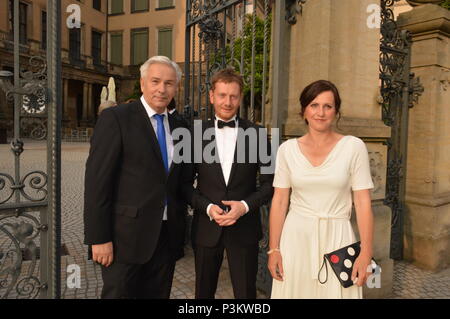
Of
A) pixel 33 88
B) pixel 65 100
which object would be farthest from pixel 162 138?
pixel 65 100

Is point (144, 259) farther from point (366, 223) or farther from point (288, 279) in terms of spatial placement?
point (366, 223)

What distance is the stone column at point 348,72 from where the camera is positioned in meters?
3.45

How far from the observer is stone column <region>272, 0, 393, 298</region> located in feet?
11.3

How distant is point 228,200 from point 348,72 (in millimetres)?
1948

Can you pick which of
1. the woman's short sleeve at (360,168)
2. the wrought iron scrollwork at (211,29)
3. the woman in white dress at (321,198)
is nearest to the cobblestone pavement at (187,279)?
the woman in white dress at (321,198)

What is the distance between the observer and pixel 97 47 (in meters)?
35.8

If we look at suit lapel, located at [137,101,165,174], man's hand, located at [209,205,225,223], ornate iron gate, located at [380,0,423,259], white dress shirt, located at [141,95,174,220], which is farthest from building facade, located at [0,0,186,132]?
man's hand, located at [209,205,225,223]

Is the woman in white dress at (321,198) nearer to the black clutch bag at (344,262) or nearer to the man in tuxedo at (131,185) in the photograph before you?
the black clutch bag at (344,262)

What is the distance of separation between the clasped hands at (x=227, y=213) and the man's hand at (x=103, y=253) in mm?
682

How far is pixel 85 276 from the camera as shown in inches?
163

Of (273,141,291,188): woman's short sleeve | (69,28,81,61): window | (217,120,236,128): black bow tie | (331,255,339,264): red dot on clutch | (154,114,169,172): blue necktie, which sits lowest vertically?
(331,255,339,264): red dot on clutch

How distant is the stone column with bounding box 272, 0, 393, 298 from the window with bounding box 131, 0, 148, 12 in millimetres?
34734

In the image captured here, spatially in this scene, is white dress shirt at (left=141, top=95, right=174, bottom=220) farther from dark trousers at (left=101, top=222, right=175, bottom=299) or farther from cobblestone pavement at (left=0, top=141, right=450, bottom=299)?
cobblestone pavement at (left=0, top=141, right=450, bottom=299)

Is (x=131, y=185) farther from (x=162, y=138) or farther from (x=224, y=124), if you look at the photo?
(x=224, y=124)
